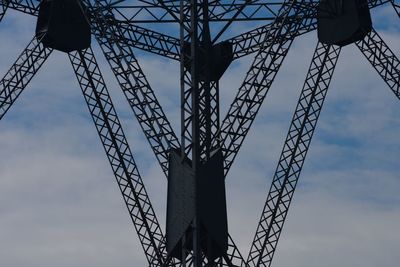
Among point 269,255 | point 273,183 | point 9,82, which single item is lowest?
point 269,255

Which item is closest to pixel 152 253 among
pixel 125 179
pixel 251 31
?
pixel 125 179

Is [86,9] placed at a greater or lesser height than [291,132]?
greater

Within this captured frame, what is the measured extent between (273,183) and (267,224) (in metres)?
1.57

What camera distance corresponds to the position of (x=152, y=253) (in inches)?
1724

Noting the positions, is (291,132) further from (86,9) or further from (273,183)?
(86,9)

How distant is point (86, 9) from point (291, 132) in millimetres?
8836

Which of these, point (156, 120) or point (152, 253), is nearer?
point (156, 120)

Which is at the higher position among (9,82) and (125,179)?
(9,82)

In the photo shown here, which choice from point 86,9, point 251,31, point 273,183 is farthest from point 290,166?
point 86,9

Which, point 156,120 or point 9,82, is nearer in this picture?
point 156,120

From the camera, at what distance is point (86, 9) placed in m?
42.4

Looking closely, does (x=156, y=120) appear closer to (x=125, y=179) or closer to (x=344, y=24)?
(x=125, y=179)

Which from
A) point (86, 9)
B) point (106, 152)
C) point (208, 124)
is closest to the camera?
point (208, 124)

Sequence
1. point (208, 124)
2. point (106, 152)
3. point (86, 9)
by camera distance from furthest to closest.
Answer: point (106, 152) < point (86, 9) < point (208, 124)
